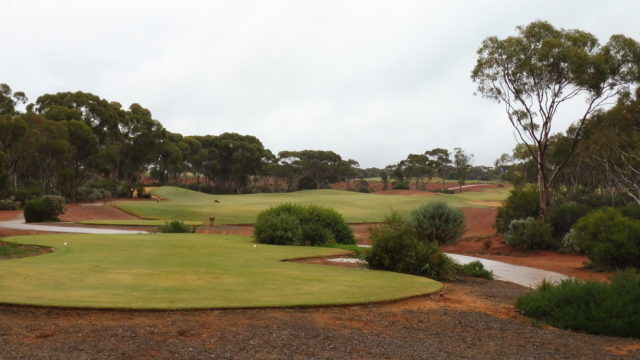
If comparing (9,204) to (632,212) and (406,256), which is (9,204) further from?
(632,212)

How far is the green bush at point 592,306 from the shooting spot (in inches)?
372

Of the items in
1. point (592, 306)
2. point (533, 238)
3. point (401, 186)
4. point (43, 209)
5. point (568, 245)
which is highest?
point (401, 186)

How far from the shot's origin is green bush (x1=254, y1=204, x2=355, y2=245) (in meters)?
24.2

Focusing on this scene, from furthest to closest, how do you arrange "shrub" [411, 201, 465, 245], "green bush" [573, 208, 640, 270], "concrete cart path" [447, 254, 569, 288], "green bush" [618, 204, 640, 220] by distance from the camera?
"shrub" [411, 201, 465, 245] → "green bush" [618, 204, 640, 220] → "green bush" [573, 208, 640, 270] → "concrete cart path" [447, 254, 569, 288]

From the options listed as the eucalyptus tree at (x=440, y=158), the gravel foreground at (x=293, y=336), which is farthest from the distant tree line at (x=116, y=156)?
the gravel foreground at (x=293, y=336)

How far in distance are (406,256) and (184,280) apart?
271 inches

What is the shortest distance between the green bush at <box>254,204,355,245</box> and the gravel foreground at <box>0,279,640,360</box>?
13.5 meters

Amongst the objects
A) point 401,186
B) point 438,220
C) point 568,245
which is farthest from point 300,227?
point 401,186

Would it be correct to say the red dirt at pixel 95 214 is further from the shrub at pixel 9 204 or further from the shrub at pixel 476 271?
the shrub at pixel 476 271

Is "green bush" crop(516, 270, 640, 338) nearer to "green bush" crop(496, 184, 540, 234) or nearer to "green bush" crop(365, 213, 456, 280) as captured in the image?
"green bush" crop(365, 213, 456, 280)

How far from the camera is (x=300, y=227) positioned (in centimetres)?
2500

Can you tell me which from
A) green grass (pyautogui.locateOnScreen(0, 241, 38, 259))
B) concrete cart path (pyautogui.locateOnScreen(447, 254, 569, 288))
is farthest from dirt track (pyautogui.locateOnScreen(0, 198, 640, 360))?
green grass (pyautogui.locateOnScreen(0, 241, 38, 259))

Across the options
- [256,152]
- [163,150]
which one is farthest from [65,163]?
[256,152]

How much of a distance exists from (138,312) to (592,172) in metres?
61.3
